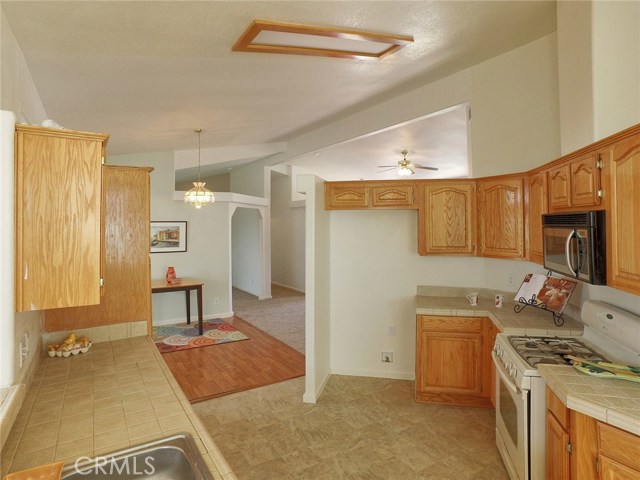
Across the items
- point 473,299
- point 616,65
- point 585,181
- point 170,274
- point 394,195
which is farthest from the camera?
point 170,274

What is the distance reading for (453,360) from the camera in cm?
326

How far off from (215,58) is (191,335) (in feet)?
13.8

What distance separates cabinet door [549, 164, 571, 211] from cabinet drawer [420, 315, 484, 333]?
1.16 metres

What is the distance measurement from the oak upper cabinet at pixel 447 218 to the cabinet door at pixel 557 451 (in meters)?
1.78

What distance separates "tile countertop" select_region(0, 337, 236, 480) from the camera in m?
1.28

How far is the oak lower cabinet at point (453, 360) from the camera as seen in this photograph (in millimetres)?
3207

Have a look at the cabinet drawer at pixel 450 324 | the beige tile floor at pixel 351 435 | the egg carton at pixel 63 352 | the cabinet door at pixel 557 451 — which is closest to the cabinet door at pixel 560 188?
the cabinet drawer at pixel 450 324

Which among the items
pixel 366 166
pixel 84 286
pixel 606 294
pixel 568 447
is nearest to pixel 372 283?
pixel 606 294

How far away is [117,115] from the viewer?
3.79 meters

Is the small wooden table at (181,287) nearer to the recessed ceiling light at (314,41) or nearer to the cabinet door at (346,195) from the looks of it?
the cabinet door at (346,195)

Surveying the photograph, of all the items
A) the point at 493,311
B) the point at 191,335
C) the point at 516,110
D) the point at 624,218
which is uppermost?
the point at 516,110

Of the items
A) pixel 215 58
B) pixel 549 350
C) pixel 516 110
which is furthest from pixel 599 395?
pixel 215 58

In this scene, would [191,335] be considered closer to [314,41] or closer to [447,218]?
[447,218]

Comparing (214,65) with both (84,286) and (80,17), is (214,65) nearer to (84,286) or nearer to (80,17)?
(80,17)
